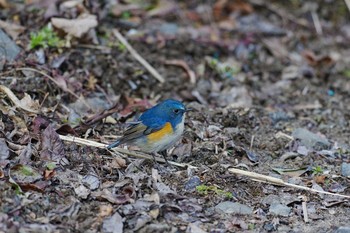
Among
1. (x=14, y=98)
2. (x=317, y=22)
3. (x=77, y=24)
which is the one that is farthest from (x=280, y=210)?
(x=317, y=22)

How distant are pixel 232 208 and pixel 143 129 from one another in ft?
4.11

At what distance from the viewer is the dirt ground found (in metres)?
5.72

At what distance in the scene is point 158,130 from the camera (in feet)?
21.4

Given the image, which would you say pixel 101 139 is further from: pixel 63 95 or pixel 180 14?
pixel 180 14

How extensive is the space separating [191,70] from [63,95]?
215 cm

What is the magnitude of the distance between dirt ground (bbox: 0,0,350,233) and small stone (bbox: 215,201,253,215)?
14 mm

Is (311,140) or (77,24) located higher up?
(77,24)

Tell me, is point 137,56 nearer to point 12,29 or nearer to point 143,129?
point 12,29

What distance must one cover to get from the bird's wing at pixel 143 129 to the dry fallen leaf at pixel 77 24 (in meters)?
2.39

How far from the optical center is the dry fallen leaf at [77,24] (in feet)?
27.8

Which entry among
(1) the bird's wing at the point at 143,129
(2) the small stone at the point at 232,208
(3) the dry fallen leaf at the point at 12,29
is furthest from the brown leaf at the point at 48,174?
(3) the dry fallen leaf at the point at 12,29

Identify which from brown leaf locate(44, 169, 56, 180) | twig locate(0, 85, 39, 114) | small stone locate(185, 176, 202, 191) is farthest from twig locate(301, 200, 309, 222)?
twig locate(0, 85, 39, 114)

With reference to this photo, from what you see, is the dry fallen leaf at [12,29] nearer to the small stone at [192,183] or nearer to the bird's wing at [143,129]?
the bird's wing at [143,129]

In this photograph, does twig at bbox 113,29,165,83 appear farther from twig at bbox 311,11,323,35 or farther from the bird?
twig at bbox 311,11,323,35
